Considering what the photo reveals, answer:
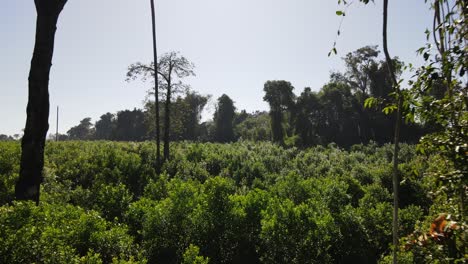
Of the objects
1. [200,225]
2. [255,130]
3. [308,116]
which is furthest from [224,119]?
[200,225]

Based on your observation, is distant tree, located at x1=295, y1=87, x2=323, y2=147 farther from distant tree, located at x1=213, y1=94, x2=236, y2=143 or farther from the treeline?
distant tree, located at x1=213, y1=94, x2=236, y2=143

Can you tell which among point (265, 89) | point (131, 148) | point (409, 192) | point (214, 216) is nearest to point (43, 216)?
point (214, 216)

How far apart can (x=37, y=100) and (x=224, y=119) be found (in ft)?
179

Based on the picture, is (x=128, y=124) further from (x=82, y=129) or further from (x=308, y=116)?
(x=82, y=129)

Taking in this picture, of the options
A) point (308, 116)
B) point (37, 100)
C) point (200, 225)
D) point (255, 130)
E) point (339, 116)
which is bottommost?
point (200, 225)

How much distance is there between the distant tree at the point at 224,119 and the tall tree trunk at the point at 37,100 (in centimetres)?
5290

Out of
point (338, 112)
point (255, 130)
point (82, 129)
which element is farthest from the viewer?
point (82, 129)

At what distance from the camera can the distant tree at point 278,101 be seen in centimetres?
4838

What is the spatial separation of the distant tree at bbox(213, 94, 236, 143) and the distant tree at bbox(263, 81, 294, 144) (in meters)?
11.2

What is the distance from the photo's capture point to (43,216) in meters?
4.95

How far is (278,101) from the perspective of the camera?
49.5 m

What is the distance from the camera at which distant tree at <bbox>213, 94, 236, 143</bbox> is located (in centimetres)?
5969

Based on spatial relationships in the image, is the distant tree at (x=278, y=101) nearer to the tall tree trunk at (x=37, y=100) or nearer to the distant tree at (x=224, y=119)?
the distant tree at (x=224, y=119)

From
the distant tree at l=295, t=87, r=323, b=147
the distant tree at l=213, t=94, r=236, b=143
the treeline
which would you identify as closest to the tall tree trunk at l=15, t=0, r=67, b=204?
the treeline
